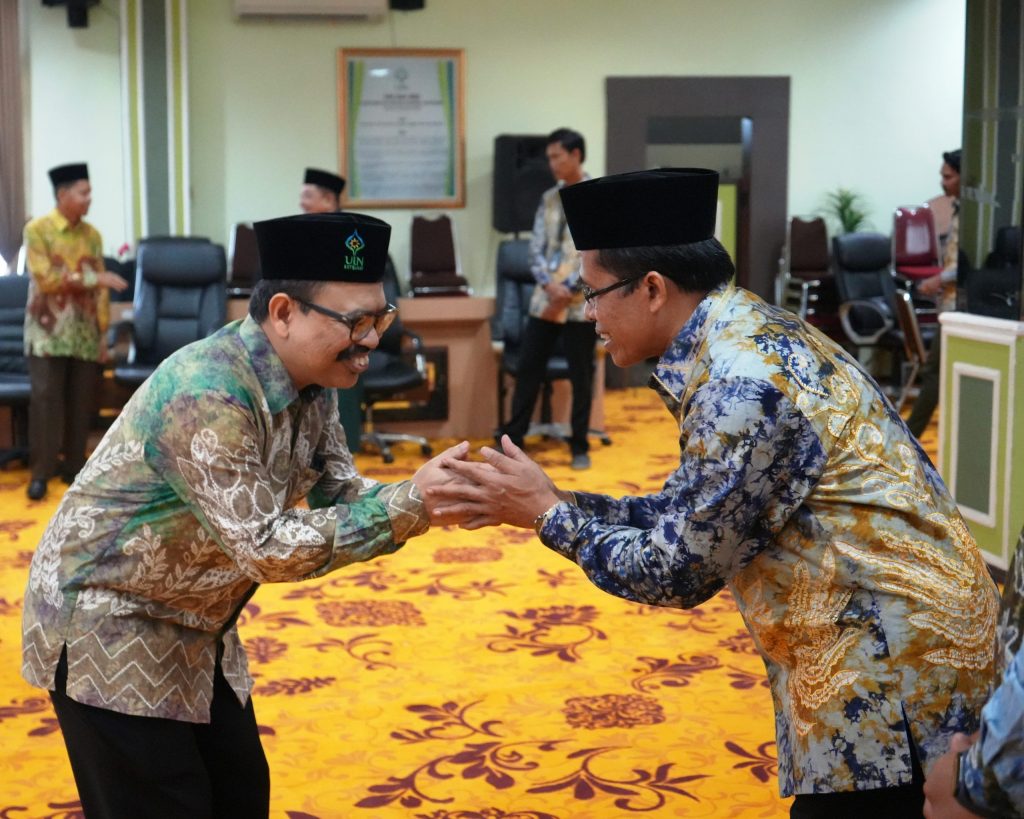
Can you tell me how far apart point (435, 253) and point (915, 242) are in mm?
3513

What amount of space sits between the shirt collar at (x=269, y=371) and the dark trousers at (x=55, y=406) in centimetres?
445

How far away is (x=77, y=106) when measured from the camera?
9.55 m

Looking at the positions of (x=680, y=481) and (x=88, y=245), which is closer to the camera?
(x=680, y=481)

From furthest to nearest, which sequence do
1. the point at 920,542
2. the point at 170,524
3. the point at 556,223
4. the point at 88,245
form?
1. the point at 556,223
2. the point at 88,245
3. the point at 170,524
4. the point at 920,542

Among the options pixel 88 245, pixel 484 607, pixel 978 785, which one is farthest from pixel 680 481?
pixel 88 245

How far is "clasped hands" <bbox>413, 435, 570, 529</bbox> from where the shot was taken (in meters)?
1.78

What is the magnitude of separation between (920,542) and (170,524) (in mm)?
1016

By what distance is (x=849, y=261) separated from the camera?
9.19 metres

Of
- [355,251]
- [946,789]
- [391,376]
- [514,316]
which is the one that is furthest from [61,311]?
[946,789]

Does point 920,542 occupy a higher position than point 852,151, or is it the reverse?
point 852,151

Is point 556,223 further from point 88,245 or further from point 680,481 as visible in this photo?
point 680,481

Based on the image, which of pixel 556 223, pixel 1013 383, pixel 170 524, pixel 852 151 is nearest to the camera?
pixel 170 524

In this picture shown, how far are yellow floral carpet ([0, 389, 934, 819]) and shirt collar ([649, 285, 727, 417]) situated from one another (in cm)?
148

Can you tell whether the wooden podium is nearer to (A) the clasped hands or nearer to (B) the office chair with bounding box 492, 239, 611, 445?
(B) the office chair with bounding box 492, 239, 611, 445
